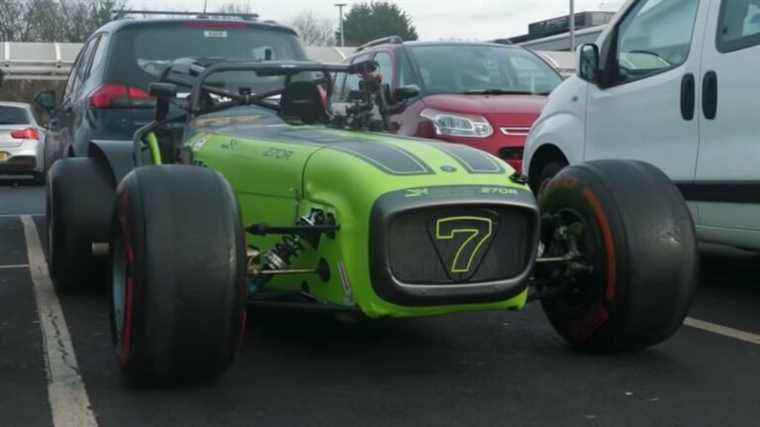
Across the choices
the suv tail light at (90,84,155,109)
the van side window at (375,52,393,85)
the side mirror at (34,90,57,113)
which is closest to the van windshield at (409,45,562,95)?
the van side window at (375,52,393,85)

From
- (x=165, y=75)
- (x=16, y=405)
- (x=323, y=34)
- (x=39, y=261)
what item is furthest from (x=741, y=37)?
(x=323, y=34)

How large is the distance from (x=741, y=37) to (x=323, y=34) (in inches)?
2857

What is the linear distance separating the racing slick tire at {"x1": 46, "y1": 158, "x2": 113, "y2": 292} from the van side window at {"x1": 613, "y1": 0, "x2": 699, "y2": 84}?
10.6ft

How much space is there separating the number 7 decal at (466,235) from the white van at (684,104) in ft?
6.56

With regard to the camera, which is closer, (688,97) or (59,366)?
(59,366)

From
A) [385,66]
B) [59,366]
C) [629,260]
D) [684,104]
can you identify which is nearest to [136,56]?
[385,66]

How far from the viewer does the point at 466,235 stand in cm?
462

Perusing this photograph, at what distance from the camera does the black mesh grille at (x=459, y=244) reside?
453 cm

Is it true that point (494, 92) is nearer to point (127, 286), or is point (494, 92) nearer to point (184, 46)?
point (184, 46)

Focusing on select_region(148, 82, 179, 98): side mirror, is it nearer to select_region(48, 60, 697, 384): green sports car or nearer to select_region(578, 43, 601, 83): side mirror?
select_region(48, 60, 697, 384): green sports car

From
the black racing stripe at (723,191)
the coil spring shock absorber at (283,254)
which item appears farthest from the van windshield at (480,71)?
the coil spring shock absorber at (283,254)

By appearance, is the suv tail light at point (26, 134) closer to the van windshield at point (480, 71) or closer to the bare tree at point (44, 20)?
the van windshield at point (480, 71)

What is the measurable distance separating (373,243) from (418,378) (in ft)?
2.27

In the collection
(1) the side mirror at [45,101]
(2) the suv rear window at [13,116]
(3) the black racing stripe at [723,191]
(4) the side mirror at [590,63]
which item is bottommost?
(2) the suv rear window at [13,116]
